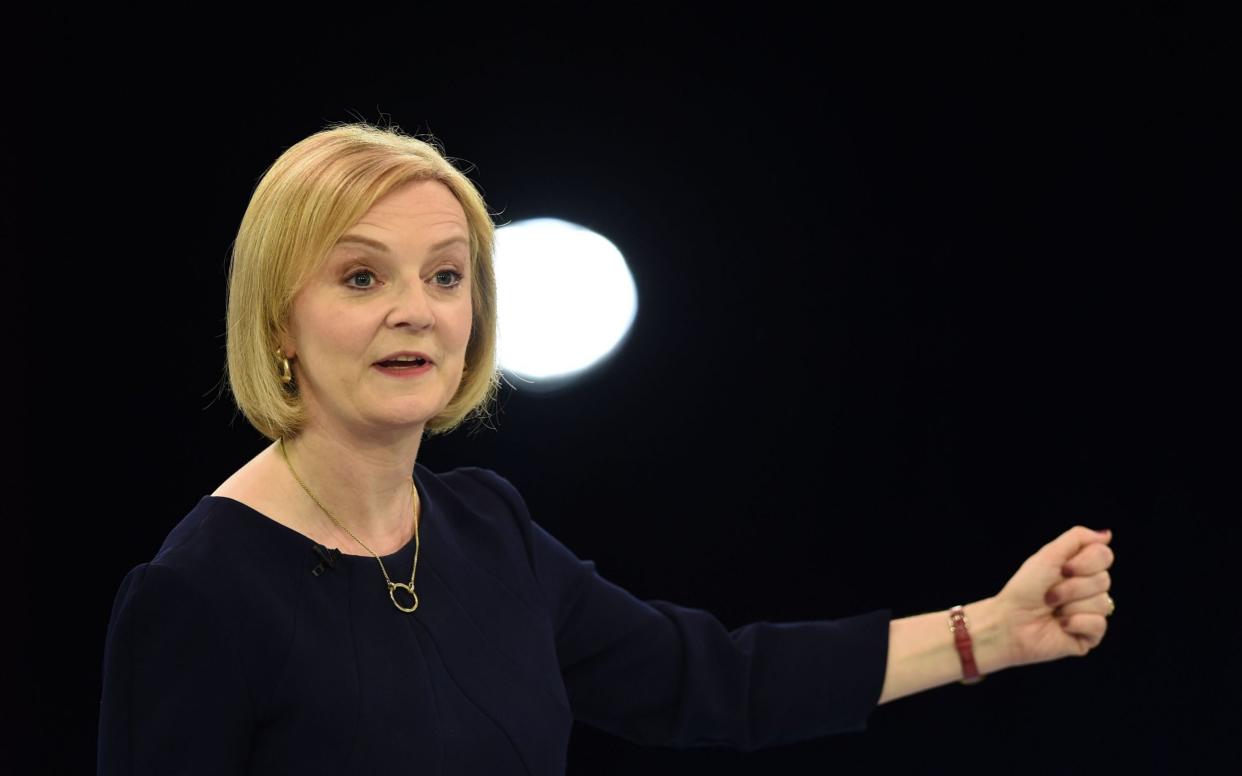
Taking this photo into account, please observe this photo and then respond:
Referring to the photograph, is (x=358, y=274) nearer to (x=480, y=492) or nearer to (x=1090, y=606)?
(x=480, y=492)

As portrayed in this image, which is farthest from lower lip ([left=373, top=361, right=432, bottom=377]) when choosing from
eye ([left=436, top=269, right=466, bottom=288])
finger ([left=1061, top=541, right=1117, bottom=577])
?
finger ([left=1061, top=541, right=1117, bottom=577])

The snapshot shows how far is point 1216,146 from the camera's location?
2408 millimetres

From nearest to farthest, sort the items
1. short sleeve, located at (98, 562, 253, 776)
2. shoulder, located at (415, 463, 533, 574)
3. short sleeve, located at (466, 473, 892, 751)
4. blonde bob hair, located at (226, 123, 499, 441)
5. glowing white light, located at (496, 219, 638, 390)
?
short sleeve, located at (98, 562, 253, 776) → blonde bob hair, located at (226, 123, 499, 441) → shoulder, located at (415, 463, 533, 574) → short sleeve, located at (466, 473, 892, 751) → glowing white light, located at (496, 219, 638, 390)

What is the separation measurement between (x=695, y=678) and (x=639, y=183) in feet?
2.99

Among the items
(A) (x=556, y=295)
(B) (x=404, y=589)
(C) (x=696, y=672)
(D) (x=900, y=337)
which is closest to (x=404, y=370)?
(B) (x=404, y=589)

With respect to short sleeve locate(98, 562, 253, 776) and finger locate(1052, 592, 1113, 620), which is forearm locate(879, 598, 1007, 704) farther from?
short sleeve locate(98, 562, 253, 776)

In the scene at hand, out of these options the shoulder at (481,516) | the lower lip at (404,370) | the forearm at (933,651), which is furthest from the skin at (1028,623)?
the lower lip at (404,370)

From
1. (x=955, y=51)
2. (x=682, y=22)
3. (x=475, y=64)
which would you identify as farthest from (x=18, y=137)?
(x=955, y=51)

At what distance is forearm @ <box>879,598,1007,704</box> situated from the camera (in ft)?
6.02

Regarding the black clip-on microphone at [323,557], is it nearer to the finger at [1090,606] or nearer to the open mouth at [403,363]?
the open mouth at [403,363]

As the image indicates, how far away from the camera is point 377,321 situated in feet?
4.97

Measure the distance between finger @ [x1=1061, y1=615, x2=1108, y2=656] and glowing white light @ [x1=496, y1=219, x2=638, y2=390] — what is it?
919 millimetres

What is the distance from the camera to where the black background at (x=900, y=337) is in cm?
241

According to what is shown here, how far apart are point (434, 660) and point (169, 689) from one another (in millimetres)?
290
